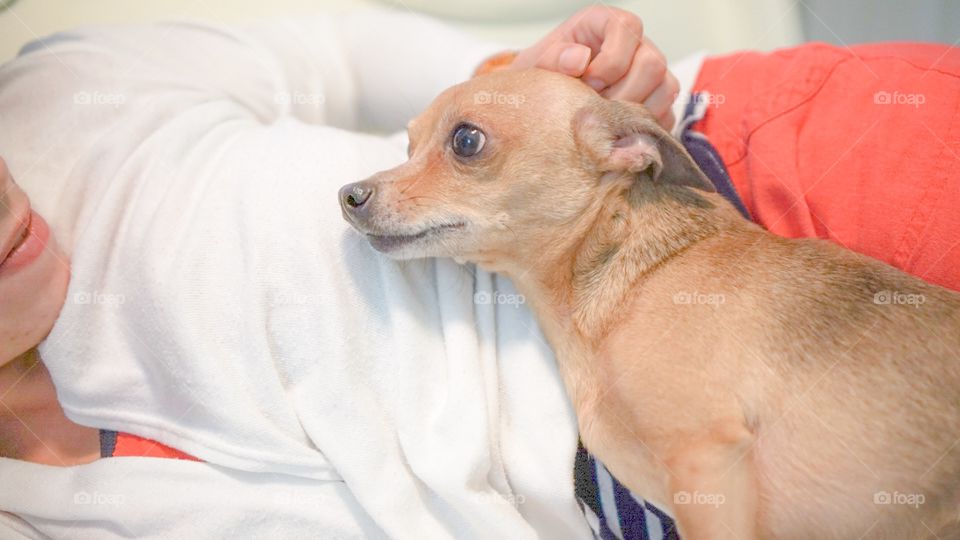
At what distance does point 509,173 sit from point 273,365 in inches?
28.3

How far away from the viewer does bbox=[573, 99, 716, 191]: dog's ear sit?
159 cm

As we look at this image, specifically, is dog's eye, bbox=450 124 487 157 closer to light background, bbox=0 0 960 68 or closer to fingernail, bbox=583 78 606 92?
fingernail, bbox=583 78 606 92

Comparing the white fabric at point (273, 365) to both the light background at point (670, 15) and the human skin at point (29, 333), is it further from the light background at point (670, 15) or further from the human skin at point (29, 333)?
the light background at point (670, 15)

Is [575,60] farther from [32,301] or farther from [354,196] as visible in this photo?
[32,301]

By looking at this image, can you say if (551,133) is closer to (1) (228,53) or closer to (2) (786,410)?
(2) (786,410)

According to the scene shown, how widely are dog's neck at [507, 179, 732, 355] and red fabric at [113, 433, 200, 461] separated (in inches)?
38.7

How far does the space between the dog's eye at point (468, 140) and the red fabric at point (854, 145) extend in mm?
763

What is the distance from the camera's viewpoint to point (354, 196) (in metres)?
1.53

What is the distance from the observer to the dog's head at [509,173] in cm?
156

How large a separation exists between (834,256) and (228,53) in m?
1.98

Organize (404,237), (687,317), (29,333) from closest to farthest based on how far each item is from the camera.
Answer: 1. (687,317)
2. (404,237)
3. (29,333)

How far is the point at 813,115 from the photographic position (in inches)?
72.8

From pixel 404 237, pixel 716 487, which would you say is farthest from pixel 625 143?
pixel 716 487

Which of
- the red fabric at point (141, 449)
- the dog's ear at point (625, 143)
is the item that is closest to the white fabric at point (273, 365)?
the red fabric at point (141, 449)
